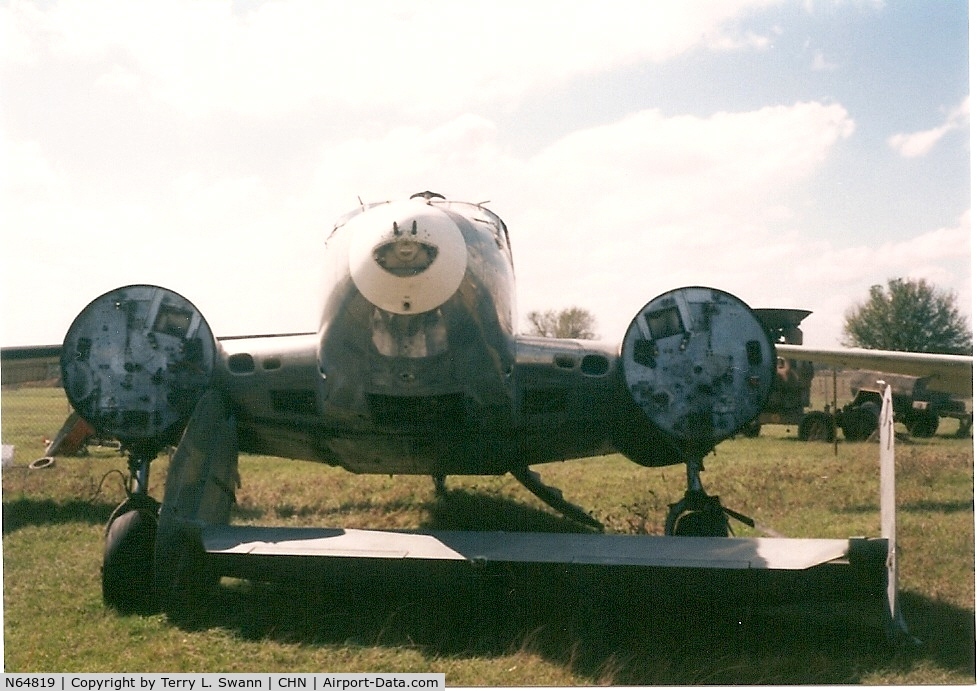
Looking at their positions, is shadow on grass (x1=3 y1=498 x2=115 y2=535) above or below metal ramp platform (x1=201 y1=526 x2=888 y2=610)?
below

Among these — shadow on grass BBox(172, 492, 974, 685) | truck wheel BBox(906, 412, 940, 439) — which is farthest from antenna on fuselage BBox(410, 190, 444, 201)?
truck wheel BBox(906, 412, 940, 439)

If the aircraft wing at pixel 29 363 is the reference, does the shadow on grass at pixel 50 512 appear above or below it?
below

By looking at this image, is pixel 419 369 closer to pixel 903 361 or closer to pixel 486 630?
pixel 486 630

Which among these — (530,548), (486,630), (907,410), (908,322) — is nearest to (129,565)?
(486,630)

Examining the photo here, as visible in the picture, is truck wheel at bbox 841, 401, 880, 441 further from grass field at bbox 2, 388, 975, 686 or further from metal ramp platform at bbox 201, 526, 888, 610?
metal ramp platform at bbox 201, 526, 888, 610

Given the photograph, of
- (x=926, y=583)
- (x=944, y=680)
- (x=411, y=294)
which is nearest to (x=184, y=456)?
(x=411, y=294)

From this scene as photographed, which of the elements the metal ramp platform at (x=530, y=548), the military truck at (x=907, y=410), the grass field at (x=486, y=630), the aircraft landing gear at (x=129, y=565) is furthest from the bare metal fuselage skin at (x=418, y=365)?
the military truck at (x=907, y=410)

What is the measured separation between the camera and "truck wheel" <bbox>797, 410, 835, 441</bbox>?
2078 centimetres

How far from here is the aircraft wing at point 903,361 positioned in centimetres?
753

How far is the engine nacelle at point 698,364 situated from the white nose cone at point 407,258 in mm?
1790

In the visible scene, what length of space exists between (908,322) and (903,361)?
19.1ft

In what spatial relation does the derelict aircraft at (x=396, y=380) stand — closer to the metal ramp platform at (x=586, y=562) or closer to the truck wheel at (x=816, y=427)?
the metal ramp platform at (x=586, y=562)

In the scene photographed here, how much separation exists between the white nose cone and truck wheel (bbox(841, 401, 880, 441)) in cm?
1770

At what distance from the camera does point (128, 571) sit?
A: 607 cm
